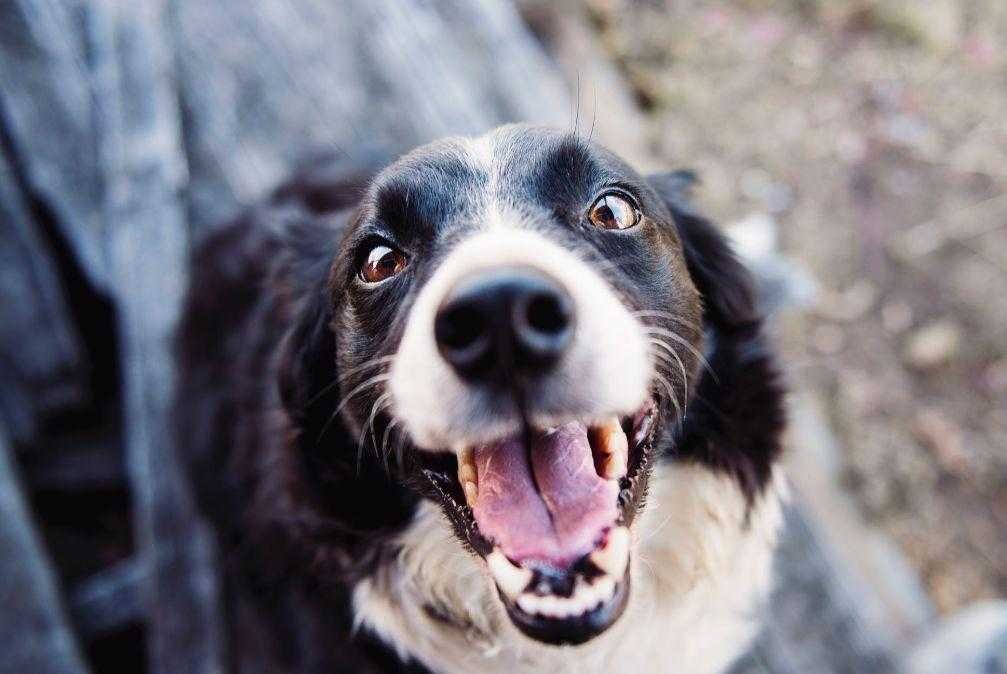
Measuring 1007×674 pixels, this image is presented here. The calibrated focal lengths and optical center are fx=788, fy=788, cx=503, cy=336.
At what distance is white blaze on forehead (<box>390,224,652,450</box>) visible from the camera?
1191 mm

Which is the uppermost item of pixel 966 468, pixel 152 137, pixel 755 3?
pixel 152 137

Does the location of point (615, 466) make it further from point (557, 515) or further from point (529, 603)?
point (529, 603)

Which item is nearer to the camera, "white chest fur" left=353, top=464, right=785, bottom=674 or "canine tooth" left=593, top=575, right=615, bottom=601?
"canine tooth" left=593, top=575, right=615, bottom=601

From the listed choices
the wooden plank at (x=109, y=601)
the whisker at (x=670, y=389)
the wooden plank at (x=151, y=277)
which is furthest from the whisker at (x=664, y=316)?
the wooden plank at (x=109, y=601)

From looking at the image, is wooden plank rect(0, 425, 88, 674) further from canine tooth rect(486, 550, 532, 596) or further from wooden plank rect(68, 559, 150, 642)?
canine tooth rect(486, 550, 532, 596)

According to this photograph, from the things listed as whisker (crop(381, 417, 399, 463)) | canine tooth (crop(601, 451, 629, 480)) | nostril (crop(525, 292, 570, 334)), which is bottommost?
canine tooth (crop(601, 451, 629, 480))

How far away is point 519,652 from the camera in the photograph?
1.69m

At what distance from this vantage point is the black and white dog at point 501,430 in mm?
1219

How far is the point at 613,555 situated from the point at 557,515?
0.11m

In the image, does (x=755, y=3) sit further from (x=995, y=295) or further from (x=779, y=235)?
(x=995, y=295)

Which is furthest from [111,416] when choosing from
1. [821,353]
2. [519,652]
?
[821,353]

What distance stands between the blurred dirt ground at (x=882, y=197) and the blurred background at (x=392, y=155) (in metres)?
0.01

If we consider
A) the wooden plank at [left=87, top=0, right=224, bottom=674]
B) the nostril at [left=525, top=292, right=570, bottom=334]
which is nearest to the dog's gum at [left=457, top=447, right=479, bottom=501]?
the nostril at [left=525, top=292, right=570, bottom=334]

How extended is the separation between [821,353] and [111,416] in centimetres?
269
